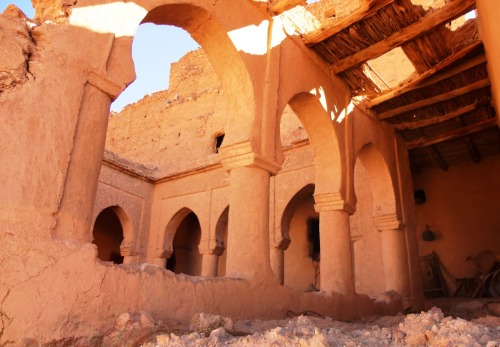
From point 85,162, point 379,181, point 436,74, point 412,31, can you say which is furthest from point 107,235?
point 85,162

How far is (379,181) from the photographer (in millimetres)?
9320

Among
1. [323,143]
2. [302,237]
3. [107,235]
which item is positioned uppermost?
[323,143]

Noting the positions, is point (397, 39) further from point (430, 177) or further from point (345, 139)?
point (430, 177)

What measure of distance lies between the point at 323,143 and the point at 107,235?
11.0 metres

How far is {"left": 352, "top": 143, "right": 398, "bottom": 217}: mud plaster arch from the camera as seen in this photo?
9141 millimetres

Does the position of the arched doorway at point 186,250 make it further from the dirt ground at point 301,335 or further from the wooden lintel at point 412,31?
the dirt ground at point 301,335

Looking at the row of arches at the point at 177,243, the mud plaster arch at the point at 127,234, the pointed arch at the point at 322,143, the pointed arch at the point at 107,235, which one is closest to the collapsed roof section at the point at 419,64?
the pointed arch at the point at 322,143

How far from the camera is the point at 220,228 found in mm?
12438

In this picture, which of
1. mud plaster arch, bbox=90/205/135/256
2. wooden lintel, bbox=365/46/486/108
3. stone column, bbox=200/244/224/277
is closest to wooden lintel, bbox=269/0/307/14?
wooden lintel, bbox=365/46/486/108

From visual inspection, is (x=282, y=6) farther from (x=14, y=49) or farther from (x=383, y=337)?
(x=383, y=337)

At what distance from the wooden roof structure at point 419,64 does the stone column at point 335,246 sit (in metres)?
2.40

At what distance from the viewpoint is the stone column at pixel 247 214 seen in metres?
5.09

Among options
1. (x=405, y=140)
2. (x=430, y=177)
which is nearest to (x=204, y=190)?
(x=405, y=140)

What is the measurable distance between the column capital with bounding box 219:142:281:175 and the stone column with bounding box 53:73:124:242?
6.05ft
